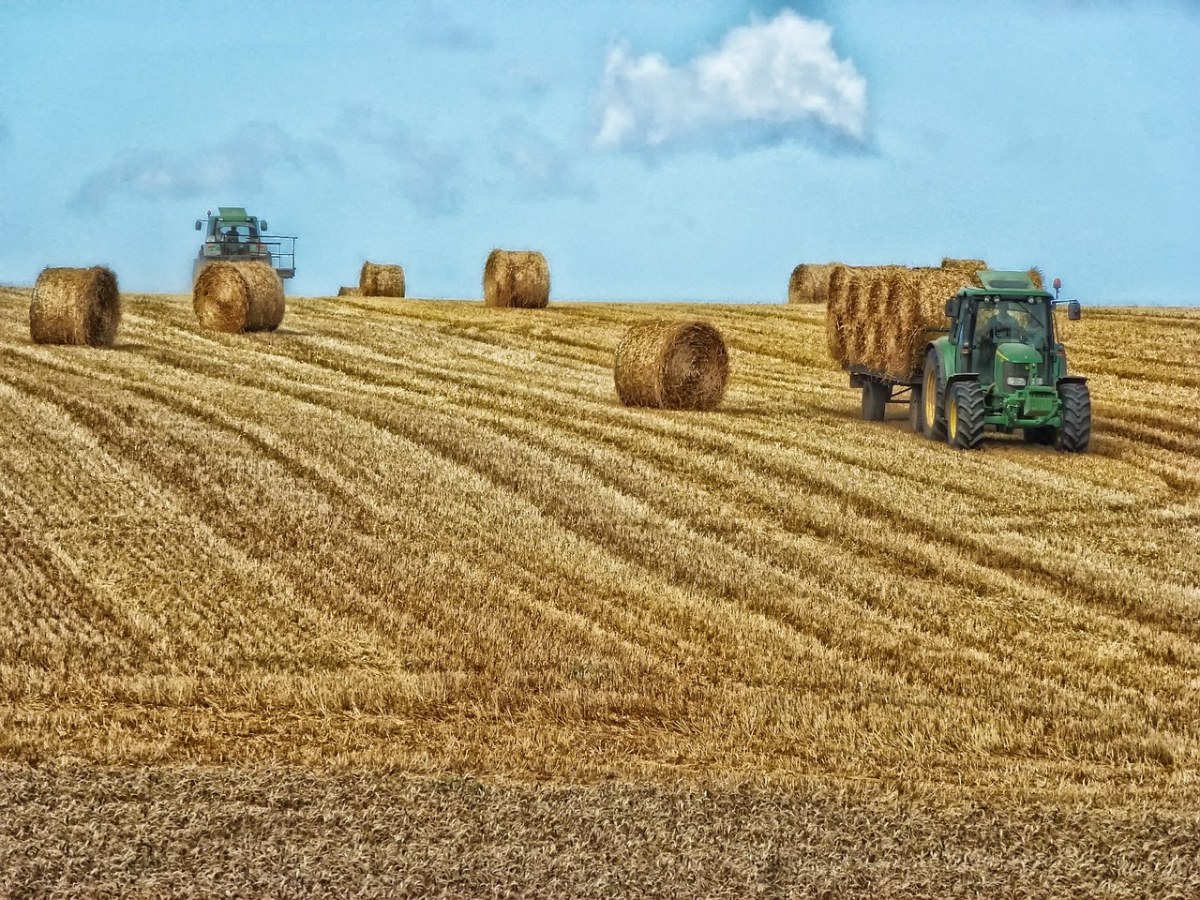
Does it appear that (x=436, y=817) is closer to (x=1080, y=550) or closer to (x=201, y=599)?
(x=201, y=599)

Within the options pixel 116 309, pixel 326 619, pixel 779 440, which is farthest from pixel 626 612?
pixel 116 309

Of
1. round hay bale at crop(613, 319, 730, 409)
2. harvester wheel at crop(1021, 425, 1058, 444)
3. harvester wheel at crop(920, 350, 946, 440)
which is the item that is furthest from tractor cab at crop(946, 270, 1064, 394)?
round hay bale at crop(613, 319, 730, 409)

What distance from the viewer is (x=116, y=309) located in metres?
23.1

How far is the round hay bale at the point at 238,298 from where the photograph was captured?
25750mm

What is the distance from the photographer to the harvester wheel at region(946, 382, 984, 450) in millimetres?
15969

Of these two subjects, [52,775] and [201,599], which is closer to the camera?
[52,775]

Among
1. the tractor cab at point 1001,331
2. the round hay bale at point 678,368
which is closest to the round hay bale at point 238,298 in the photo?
the round hay bale at point 678,368

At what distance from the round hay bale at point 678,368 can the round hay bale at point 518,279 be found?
12718mm

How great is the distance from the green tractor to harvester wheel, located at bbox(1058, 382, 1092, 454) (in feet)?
0.03

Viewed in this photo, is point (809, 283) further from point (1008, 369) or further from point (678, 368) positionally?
point (1008, 369)

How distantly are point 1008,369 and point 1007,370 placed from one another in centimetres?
1

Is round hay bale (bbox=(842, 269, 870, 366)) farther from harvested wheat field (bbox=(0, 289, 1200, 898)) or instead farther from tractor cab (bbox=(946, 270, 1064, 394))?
tractor cab (bbox=(946, 270, 1064, 394))

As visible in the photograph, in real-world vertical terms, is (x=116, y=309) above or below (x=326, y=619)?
above

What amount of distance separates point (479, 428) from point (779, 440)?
3163 mm
